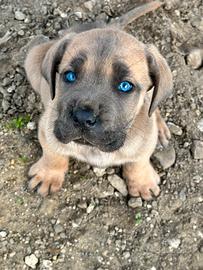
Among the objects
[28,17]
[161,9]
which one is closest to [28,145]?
[28,17]

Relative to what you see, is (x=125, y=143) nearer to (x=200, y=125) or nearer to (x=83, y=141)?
(x=83, y=141)

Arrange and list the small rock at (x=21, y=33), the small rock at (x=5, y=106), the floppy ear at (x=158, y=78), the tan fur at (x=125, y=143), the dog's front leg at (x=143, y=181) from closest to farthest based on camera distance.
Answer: the tan fur at (x=125, y=143) < the floppy ear at (x=158, y=78) < the dog's front leg at (x=143, y=181) < the small rock at (x=5, y=106) < the small rock at (x=21, y=33)

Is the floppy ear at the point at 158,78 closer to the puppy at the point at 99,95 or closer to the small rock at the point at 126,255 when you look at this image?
the puppy at the point at 99,95

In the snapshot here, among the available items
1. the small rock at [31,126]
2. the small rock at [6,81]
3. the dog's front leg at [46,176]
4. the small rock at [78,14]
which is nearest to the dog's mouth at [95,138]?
the dog's front leg at [46,176]

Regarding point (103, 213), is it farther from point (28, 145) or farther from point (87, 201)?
point (28, 145)

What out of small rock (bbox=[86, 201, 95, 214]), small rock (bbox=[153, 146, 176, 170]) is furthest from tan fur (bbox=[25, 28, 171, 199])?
small rock (bbox=[86, 201, 95, 214])

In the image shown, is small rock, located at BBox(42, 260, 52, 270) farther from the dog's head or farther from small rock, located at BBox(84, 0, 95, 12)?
small rock, located at BBox(84, 0, 95, 12)
